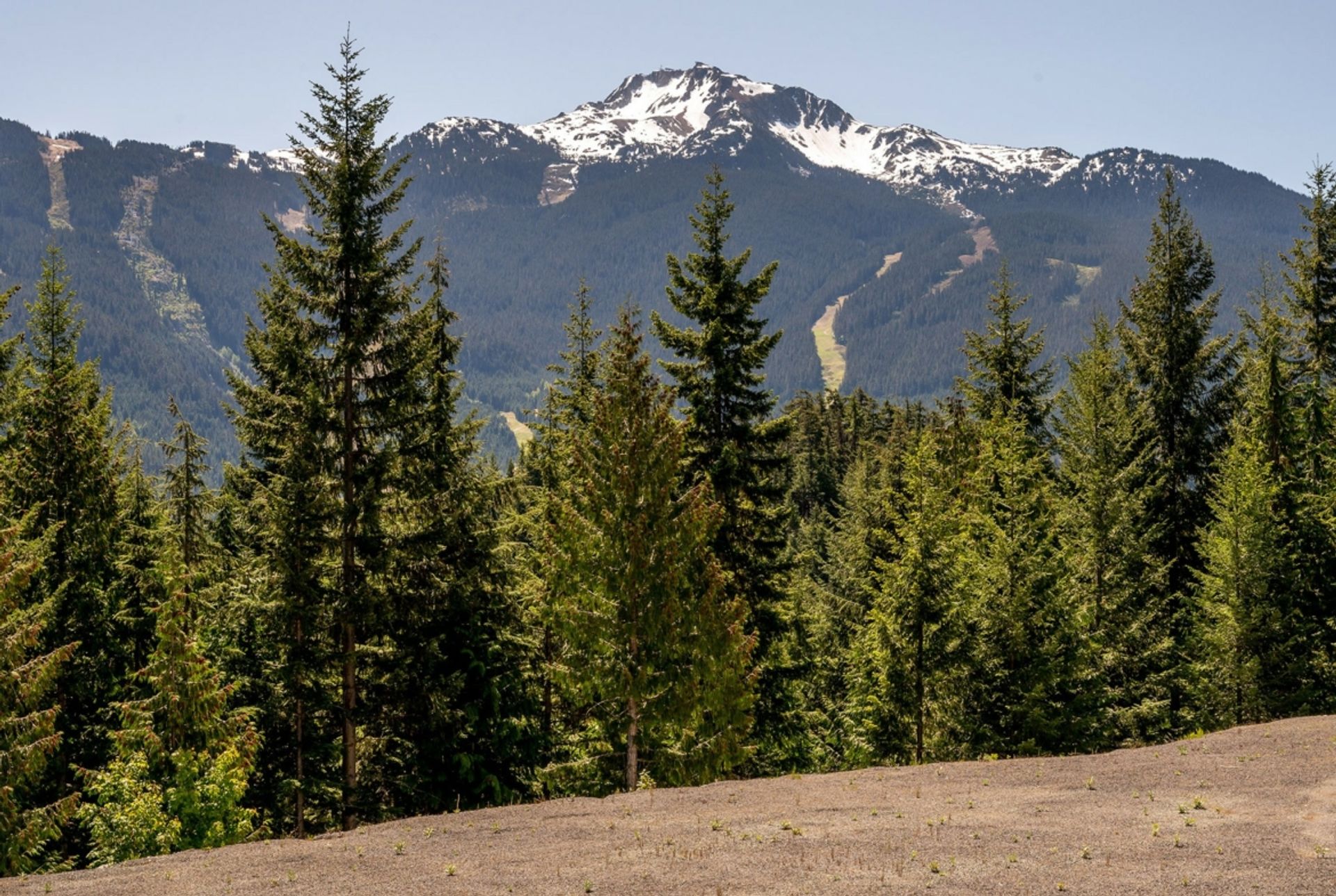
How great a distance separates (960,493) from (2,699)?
100 feet

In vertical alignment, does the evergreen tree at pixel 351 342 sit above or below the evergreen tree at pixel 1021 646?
above

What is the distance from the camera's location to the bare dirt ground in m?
13.6

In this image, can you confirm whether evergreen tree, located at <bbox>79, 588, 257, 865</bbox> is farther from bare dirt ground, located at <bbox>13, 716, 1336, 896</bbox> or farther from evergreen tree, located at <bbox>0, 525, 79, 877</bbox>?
bare dirt ground, located at <bbox>13, 716, 1336, 896</bbox>

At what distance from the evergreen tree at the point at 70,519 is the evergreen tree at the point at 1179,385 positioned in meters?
32.3

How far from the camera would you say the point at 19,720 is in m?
20.2

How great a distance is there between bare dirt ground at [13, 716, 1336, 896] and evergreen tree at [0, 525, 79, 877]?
199 inches

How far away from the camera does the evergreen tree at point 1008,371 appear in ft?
122

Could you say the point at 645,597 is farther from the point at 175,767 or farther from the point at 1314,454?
the point at 1314,454

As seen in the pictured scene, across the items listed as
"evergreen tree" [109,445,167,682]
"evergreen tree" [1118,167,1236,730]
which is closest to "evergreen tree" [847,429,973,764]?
"evergreen tree" [1118,167,1236,730]

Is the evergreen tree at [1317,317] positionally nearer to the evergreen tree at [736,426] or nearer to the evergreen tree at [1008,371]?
the evergreen tree at [1008,371]

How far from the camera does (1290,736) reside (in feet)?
68.8

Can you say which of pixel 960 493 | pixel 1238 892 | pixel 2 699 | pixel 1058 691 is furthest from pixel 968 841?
pixel 960 493

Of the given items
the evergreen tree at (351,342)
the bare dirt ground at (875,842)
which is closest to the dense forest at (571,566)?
the evergreen tree at (351,342)

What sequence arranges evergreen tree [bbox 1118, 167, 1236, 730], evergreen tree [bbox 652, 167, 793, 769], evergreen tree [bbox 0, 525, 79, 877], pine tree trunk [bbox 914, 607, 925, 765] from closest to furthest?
evergreen tree [bbox 0, 525, 79, 877], evergreen tree [bbox 652, 167, 793, 769], pine tree trunk [bbox 914, 607, 925, 765], evergreen tree [bbox 1118, 167, 1236, 730]
